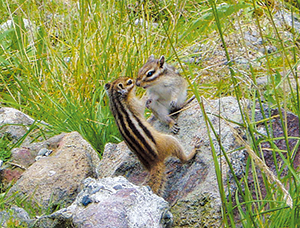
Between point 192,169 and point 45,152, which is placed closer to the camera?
point 192,169

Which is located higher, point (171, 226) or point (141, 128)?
point (141, 128)

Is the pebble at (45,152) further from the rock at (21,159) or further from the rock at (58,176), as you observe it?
the rock at (58,176)

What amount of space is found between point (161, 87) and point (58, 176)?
4.59 ft

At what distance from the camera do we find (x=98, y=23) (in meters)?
6.66

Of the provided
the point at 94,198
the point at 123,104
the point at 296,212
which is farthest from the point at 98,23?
the point at 296,212

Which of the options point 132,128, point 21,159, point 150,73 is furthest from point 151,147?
point 21,159

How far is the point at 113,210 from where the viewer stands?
9.52 ft

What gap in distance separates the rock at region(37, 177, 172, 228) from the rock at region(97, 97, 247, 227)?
260mm

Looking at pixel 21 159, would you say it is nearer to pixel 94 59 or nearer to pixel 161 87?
pixel 161 87

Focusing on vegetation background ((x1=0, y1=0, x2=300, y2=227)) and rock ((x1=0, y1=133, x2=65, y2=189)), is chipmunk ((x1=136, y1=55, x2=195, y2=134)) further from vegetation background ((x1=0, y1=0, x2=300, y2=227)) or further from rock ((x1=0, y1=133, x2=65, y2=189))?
rock ((x1=0, y1=133, x2=65, y2=189))

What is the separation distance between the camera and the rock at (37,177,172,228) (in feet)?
9.39

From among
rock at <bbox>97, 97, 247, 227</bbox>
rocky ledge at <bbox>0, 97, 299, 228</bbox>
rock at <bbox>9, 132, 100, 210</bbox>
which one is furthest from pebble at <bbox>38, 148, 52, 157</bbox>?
rock at <bbox>97, 97, 247, 227</bbox>

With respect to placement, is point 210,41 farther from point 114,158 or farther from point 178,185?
point 178,185

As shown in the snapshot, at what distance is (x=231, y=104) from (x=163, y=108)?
81cm
